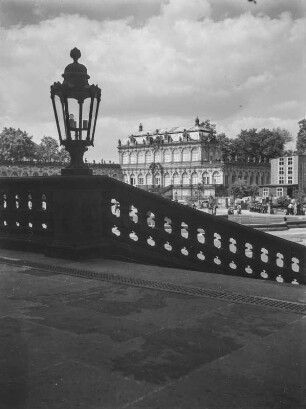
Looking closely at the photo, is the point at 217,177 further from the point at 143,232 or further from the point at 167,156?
the point at 143,232

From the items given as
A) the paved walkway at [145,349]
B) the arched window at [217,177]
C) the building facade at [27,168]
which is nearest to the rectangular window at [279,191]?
the arched window at [217,177]

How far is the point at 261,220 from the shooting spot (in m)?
35.0

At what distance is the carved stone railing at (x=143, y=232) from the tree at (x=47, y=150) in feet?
418

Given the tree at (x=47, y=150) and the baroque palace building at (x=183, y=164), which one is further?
the tree at (x=47, y=150)

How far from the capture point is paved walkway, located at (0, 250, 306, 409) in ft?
9.64

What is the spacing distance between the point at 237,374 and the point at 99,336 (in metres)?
1.26

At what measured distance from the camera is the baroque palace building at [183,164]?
118344 millimetres

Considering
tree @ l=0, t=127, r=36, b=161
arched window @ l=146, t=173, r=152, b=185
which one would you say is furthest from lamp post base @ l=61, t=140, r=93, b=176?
arched window @ l=146, t=173, r=152, b=185

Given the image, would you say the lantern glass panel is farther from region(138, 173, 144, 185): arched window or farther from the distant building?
region(138, 173, 144, 185): arched window

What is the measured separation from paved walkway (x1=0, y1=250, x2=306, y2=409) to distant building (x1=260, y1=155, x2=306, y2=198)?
297ft

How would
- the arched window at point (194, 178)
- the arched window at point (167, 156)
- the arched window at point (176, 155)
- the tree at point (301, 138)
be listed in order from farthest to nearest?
1. the arched window at point (167, 156)
2. the arched window at point (176, 155)
3. the arched window at point (194, 178)
4. the tree at point (301, 138)

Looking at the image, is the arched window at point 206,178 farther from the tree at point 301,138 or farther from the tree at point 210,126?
the tree at point 301,138

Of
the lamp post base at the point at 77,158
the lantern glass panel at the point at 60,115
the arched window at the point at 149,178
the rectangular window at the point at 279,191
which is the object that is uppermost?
the arched window at the point at 149,178

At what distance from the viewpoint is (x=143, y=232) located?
8.10 metres
